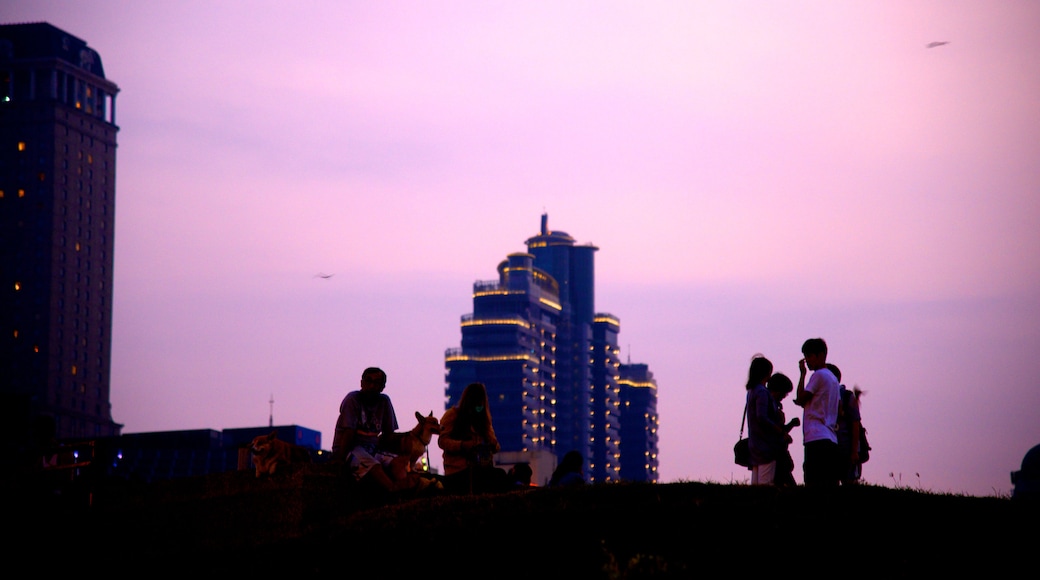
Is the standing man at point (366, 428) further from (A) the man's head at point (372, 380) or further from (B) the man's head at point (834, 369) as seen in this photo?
(B) the man's head at point (834, 369)

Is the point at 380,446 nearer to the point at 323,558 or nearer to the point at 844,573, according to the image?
the point at 323,558

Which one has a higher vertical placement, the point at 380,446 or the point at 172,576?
the point at 380,446

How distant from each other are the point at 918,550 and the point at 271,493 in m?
10.5

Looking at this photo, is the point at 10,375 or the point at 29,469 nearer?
the point at 29,469

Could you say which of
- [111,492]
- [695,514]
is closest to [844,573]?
[695,514]

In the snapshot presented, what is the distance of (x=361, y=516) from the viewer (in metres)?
15.3

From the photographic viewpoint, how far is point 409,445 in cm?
1772

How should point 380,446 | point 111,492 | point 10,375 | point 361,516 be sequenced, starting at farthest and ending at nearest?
point 10,375
point 111,492
point 380,446
point 361,516

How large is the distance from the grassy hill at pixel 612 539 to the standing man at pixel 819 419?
938 millimetres

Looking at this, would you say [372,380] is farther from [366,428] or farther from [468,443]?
[468,443]

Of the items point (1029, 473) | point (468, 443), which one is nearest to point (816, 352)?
point (468, 443)

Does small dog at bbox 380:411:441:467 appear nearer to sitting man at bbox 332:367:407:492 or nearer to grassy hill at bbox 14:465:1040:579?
sitting man at bbox 332:367:407:492

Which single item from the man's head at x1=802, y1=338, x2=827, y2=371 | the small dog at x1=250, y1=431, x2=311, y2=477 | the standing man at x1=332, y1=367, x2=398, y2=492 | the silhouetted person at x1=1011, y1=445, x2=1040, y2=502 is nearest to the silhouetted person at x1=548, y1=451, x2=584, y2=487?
the standing man at x1=332, y1=367, x2=398, y2=492

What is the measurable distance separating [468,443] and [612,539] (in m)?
5.02
